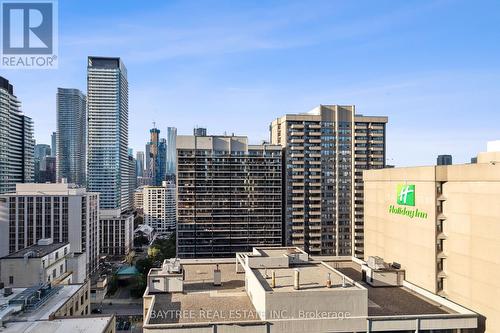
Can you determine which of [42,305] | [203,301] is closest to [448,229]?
[203,301]

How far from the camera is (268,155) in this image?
9550cm

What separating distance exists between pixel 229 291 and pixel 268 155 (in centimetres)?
6093

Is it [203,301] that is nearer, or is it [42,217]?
[203,301]

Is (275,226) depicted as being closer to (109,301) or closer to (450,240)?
(109,301)

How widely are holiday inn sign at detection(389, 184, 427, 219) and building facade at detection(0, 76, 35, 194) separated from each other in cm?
Result: 15320

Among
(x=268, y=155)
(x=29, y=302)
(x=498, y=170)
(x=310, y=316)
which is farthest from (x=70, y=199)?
(x=498, y=170)

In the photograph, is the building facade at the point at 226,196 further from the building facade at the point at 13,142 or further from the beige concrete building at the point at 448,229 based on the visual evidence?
the building facade at the point at 13,142

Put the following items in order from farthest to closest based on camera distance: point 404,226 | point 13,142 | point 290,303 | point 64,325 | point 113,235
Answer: point 13,142 → point 113,235 → point 404,226 → point 64,325 → point 290,303

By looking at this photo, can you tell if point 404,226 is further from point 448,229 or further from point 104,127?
point 104,127

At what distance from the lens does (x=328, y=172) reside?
328ft

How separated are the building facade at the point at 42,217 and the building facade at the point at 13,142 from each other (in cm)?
6829

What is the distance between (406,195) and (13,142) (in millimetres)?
163315

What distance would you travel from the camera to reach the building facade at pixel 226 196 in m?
91.2

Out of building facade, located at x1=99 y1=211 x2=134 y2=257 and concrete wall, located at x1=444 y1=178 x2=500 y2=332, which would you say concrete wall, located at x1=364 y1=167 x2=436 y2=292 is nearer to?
concrete wall, located at x1=444 y1=178 x2=500 y2=332
